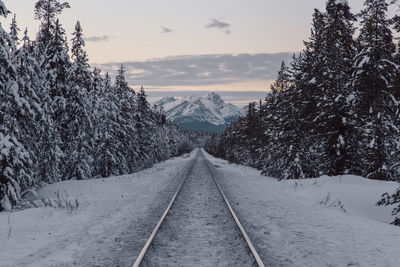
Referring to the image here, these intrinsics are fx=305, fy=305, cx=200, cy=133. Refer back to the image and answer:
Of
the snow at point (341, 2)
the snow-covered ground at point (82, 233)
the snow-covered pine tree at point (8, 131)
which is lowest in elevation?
the snow-covered ground at point (82, 233)

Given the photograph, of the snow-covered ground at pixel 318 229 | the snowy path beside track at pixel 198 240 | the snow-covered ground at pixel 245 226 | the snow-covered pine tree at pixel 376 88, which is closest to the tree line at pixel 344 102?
the snow-covered pine tree at pixel 376 88

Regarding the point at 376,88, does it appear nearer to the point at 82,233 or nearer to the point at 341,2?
the point at 341,2

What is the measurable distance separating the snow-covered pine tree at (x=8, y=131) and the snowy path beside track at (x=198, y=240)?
6.68 m

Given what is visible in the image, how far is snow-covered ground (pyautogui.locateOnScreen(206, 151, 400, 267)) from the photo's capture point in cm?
632

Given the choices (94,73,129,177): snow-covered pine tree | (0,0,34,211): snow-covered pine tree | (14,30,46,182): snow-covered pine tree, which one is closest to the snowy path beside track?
(0,0,34,211): snow-covered pine tree

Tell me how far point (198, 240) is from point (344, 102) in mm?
15230

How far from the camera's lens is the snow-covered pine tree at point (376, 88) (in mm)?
17484

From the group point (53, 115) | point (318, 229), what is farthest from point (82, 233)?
point (53, 115)

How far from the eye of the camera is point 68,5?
2164 cm

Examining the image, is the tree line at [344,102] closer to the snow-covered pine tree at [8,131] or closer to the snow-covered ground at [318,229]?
the snow-covered ground at [318,229]

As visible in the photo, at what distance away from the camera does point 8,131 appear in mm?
12820

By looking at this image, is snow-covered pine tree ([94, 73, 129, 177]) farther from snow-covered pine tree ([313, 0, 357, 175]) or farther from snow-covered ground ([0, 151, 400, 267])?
snow-covered pine tree ([313, 0, 357, 175])

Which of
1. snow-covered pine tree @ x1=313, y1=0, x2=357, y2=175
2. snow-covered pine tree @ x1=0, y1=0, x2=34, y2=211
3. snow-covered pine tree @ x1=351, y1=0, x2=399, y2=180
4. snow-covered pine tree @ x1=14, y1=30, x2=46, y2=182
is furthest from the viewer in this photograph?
snow-covered pine tree @ x1=313, y1=0, x2=357, y2=175

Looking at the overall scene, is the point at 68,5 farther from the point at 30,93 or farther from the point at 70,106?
the point at 30,93
